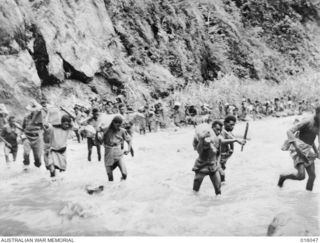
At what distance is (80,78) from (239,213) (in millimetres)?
15655

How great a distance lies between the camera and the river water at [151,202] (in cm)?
705

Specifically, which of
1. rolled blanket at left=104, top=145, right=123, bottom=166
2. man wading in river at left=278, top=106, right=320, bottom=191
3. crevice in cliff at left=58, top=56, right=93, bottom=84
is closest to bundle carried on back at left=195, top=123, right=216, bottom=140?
man wading in river at left=278, top=106, right=320, bottom=191

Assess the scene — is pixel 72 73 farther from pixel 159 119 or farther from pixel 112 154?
pixel 112 154

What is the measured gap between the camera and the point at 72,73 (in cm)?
2198

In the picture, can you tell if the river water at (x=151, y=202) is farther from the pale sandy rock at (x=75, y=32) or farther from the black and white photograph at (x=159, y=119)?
the pale sandy rock at (x=75, y=32)

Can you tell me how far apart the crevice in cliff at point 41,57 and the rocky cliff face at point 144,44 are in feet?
0.14

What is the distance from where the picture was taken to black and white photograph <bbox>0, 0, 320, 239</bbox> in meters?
7.66

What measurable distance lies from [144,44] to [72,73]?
21.8 ft

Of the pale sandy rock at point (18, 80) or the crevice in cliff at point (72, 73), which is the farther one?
the crevice in cliff at point (72, 73)

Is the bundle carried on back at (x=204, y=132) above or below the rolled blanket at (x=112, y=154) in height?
above

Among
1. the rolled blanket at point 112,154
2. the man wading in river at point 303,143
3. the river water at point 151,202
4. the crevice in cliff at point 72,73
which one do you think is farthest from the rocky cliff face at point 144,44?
the man wading in river at point 303,143

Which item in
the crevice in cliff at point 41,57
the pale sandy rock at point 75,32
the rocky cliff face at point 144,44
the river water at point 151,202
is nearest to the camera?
the river water at point 151,202

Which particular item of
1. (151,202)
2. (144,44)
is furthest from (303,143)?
(144,44)

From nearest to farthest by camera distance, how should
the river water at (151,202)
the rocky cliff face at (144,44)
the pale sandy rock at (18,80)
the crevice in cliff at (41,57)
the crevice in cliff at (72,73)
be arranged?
the river water at (151,202)
the pale sandy rock at (18,80)
the rocky cliff face at (144,44)
the crevice in cliff at (41,57)
the crevice in cliff at (72,73)
